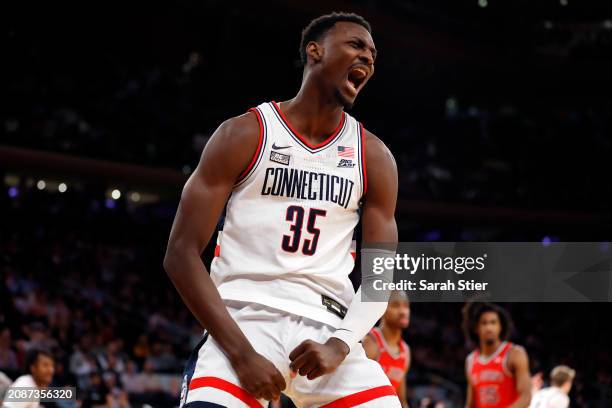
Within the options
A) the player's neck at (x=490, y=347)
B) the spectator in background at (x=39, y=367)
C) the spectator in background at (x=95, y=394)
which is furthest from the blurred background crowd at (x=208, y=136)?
the player's neck at (x=490, y=347)

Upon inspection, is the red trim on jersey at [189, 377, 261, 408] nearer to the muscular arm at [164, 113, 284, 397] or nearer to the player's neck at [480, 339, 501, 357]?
the muscular arm at [164, 113, 284, 397]

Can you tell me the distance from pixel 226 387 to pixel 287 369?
0.21 meters

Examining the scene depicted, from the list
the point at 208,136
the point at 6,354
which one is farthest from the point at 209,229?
the point at 208,136

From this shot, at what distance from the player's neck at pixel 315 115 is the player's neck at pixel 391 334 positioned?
4.44 metres

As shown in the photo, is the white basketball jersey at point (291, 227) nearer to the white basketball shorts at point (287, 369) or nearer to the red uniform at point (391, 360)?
the white basketball shorts at point (287, 369)

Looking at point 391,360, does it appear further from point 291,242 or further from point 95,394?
point 291,242

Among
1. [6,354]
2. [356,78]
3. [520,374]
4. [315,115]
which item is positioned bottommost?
[6,354]

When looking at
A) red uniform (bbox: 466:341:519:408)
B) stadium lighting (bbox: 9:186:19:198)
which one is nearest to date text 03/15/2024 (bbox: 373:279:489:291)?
red uniform (bbox: 466:341:519:408)

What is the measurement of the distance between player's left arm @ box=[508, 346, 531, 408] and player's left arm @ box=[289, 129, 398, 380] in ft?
13.5

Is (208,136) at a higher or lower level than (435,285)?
higher

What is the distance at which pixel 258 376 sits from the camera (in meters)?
2.58

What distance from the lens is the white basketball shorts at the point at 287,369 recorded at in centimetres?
265

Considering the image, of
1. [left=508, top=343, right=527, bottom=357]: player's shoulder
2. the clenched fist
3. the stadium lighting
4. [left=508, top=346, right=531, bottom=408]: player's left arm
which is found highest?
the stadium lighting

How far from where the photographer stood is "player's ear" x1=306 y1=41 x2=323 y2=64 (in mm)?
3006
